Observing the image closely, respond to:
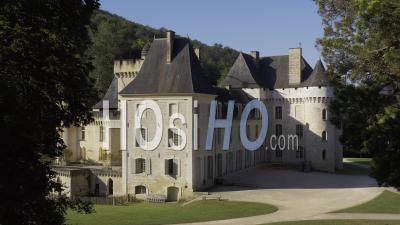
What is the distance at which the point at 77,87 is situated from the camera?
13.5 metres

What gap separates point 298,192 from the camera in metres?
33.8

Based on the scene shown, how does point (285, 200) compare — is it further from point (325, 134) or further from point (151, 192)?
point (325, 134)

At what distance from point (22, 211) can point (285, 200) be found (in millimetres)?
21190

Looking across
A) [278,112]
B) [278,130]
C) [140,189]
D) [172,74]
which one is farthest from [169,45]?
[278,130]

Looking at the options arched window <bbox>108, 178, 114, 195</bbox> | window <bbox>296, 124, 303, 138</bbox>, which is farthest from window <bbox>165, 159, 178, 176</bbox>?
window <bbox>296, 124, 303, 138</bbox>

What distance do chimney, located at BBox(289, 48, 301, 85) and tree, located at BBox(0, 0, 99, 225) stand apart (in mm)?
35806

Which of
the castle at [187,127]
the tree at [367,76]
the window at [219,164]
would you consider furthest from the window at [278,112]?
the tree at [367,76]

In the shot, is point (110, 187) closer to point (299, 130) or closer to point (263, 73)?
point (299, 130)

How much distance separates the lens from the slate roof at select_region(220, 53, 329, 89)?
4797cm

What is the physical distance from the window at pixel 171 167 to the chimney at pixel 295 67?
1758 centimetres

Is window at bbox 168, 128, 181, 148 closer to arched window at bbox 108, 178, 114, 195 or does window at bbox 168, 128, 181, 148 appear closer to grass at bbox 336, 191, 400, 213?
arched window at bbox 108, 178, 114, 195

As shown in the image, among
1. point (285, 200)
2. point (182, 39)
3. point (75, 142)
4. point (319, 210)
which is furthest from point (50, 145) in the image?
point (75, 142)

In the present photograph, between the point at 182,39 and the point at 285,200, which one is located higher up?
the point at 182,39

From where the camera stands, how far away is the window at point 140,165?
35.9 meters
